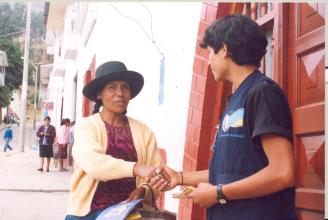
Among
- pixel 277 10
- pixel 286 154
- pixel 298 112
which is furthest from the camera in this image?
pixel 277 10

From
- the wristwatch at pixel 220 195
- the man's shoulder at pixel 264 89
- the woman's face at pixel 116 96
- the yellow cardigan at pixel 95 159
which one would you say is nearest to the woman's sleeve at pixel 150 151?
the yellow cardigan at pixel 95 159

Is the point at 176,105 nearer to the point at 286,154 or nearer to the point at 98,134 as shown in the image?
the point at 98,134

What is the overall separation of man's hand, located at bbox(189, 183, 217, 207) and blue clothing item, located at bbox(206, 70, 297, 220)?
0.13ft

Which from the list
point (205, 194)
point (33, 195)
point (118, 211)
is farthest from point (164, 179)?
point (33, 195)

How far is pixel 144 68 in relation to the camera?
618 centimetres

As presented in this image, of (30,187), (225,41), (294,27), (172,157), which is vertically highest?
(294,27)

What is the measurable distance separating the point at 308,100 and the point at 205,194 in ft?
3.27

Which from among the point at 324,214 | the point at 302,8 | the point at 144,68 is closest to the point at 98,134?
the point at 324,214

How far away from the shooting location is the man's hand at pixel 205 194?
1.85 m

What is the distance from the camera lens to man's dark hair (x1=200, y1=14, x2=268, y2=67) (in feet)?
6.22

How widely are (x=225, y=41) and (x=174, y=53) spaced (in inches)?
123

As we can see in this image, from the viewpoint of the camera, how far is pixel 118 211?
2.20 meters

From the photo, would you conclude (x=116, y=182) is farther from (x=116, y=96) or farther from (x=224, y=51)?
(x=224, y=51)

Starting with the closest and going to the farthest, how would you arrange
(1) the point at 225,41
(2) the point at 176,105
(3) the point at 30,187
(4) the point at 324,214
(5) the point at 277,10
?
1. (1) the point at 225,41
2. (4) the point at 324,214
3. (5) the point at 277,10
4. (2) the point at 176,105
5. (3) the point at 30,187
